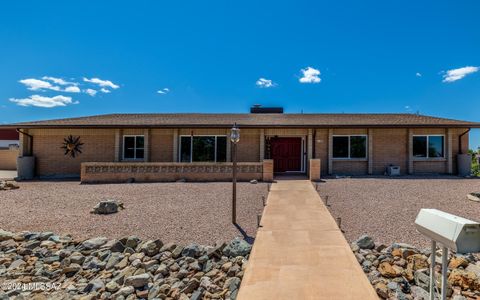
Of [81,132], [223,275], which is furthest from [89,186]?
[223,275]

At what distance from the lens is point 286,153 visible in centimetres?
1412

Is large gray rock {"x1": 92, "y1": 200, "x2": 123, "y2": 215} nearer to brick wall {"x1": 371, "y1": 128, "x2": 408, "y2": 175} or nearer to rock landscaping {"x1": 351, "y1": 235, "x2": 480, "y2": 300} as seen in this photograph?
rock landscaping {"x1": 351, "y1": 235, "x2": 480, "y2": 300}

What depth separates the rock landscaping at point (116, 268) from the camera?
149 inches

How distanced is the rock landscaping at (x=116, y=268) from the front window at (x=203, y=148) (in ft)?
29.5

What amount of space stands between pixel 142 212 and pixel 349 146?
1117cm

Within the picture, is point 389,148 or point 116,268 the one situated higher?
point 389,148

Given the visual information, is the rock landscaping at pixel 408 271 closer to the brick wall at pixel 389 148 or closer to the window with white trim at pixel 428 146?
the brick wall at pixel 389 148

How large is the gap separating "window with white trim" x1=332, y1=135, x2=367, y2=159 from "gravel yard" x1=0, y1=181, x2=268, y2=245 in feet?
19.5

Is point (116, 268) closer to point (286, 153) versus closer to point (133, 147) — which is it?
point (133, 147)

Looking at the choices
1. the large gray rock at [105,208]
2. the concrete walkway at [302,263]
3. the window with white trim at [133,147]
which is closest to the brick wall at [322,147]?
the concrete walkway at [302,263]

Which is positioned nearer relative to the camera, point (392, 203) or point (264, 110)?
point (392, 203)

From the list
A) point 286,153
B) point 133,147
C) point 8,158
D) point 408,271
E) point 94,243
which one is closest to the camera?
point 408,271

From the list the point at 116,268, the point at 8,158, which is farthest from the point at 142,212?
the point at 8,158

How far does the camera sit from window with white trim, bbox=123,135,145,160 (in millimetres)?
14227
